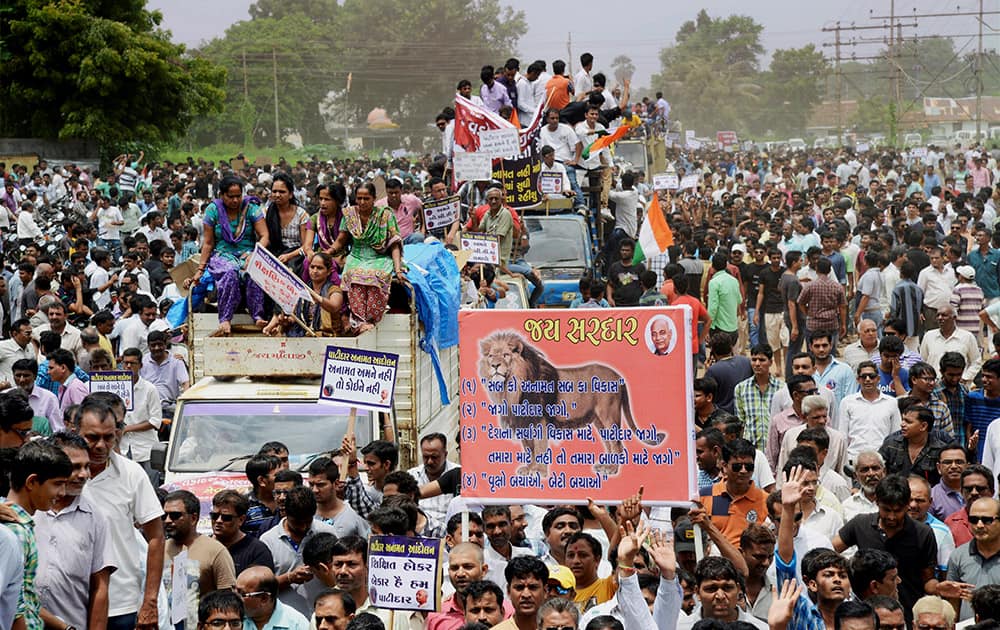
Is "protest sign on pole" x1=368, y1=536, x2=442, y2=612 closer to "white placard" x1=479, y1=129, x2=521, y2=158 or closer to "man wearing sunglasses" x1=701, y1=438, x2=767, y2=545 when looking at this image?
"man wearing sunglasses" x1=701, y1=438, x2=767, y2=545

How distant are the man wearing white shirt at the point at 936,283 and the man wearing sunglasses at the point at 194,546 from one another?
10889mm

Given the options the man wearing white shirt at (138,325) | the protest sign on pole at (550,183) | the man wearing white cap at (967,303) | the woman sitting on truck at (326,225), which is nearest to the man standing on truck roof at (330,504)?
the woman sitting on truck at (326,225)

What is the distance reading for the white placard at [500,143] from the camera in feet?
62.5

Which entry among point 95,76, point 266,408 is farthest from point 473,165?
point 95,76

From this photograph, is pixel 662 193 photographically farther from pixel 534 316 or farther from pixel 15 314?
pixel 534 316

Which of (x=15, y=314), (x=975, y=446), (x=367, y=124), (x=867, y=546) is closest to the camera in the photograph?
(x=867, y=546)

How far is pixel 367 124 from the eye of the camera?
96250 millimetres

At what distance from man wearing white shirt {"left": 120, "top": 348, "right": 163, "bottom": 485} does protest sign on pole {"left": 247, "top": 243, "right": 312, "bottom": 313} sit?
5.58 feet

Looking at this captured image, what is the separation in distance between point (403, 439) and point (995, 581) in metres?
5.00

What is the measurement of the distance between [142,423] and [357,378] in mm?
3439

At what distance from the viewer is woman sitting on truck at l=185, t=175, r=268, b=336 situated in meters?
12.1

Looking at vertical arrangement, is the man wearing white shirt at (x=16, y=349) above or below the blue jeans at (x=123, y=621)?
above

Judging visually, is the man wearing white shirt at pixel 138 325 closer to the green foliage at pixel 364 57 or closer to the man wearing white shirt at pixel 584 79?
the man wearing white shirt at pixel 584 79

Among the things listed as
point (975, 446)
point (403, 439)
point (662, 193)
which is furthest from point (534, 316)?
point (662, 193)
